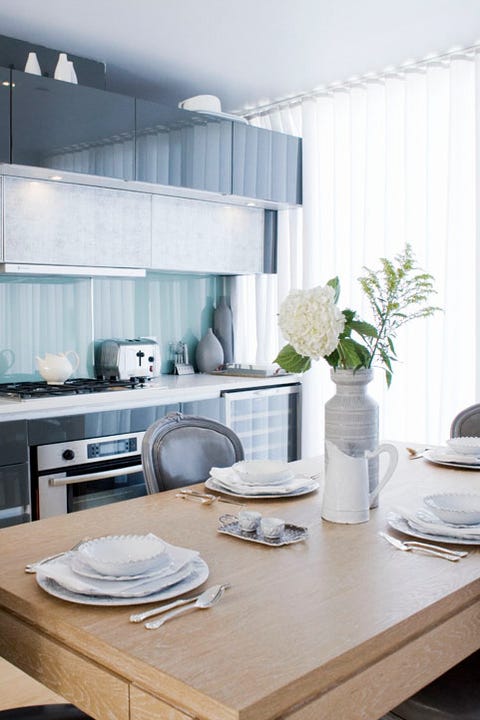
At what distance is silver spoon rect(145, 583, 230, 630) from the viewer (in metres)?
1.17

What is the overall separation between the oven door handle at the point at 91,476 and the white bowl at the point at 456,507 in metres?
1.75

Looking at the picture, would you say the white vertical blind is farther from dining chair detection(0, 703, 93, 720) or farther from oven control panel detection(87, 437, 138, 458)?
dining chair detection(0, 703, 93, 720)

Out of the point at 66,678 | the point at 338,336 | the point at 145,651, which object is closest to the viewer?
the point at 145,651

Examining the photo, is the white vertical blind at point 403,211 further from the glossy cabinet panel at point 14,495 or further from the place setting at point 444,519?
the place setting at point 444,519

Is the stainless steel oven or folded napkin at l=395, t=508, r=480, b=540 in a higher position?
folded napkin at l=395, t=508, r=480, b=540

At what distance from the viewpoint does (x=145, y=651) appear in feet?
3.54

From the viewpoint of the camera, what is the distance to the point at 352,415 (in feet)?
5.89

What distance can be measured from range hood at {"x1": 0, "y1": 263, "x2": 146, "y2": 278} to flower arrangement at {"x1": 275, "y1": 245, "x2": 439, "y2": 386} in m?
2.01

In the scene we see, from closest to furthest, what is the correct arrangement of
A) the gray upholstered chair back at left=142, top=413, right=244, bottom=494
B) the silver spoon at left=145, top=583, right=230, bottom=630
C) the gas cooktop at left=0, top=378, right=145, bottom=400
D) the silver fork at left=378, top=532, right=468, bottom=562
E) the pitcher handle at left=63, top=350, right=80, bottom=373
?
1. the silver spoon at left=145, top=583, right=230, bottom=630
2. the silver fork at left=378, top=532, right=468, bottom=562
3. the gray upholstered chair back at left=142, top=413, right=244, bottom=494
4. the gas cooktop at left=0, top=378, right=145, bottom=400
5. the pitcher handle at left=63, top=350, right=80, bottom=373

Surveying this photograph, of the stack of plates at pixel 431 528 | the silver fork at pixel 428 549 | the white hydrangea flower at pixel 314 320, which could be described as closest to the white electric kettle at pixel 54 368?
the white hydrangea flower at pixel 314 320

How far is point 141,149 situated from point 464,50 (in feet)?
5.48

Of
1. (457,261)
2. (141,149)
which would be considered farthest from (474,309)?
(141,149)

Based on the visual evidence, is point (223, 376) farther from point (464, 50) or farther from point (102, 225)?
point (464, 50)

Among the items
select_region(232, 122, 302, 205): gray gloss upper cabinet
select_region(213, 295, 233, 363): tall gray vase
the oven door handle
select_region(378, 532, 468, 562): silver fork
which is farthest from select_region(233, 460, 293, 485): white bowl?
select_region(213, 295, 233, 363): tall gray vase
